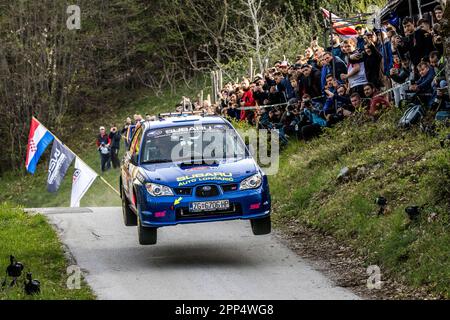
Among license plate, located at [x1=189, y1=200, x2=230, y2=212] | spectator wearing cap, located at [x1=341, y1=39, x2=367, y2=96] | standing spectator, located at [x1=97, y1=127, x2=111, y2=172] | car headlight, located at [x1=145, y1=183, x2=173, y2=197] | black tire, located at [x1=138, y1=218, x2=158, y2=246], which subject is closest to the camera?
license plate, located at [x1=189, y1=200, x2=230, y2=212]

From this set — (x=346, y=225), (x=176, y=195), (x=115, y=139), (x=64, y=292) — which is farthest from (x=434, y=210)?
(x=115, y=139)

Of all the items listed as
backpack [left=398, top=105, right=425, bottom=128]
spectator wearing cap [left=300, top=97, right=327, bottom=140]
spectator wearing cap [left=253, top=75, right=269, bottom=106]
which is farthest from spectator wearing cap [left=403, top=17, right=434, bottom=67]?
spectator wearing cap [left=253, top=75, right=269, bottom=106]

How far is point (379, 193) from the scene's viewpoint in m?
15.0

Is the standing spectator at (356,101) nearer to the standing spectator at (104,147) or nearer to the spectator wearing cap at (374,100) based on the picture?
the spectator wearing cap at (374,100)

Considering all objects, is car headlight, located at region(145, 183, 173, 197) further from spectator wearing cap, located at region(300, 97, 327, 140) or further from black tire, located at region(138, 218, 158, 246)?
spectator wearing cap, located at region(300, 97, 327, 140)

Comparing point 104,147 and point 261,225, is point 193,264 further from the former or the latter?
point 104,147

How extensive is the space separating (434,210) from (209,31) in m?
41.8

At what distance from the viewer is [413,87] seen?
1634 cm

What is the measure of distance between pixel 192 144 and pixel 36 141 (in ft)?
37.9

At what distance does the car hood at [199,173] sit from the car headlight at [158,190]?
0.06m

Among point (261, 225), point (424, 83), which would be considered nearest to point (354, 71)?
point (424, 83)

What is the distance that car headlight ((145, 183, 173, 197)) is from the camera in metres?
13.1

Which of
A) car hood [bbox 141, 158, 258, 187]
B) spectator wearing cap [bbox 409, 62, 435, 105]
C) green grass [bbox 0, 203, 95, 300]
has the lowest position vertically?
green grass [bbox 0, 203, 95, 300]
